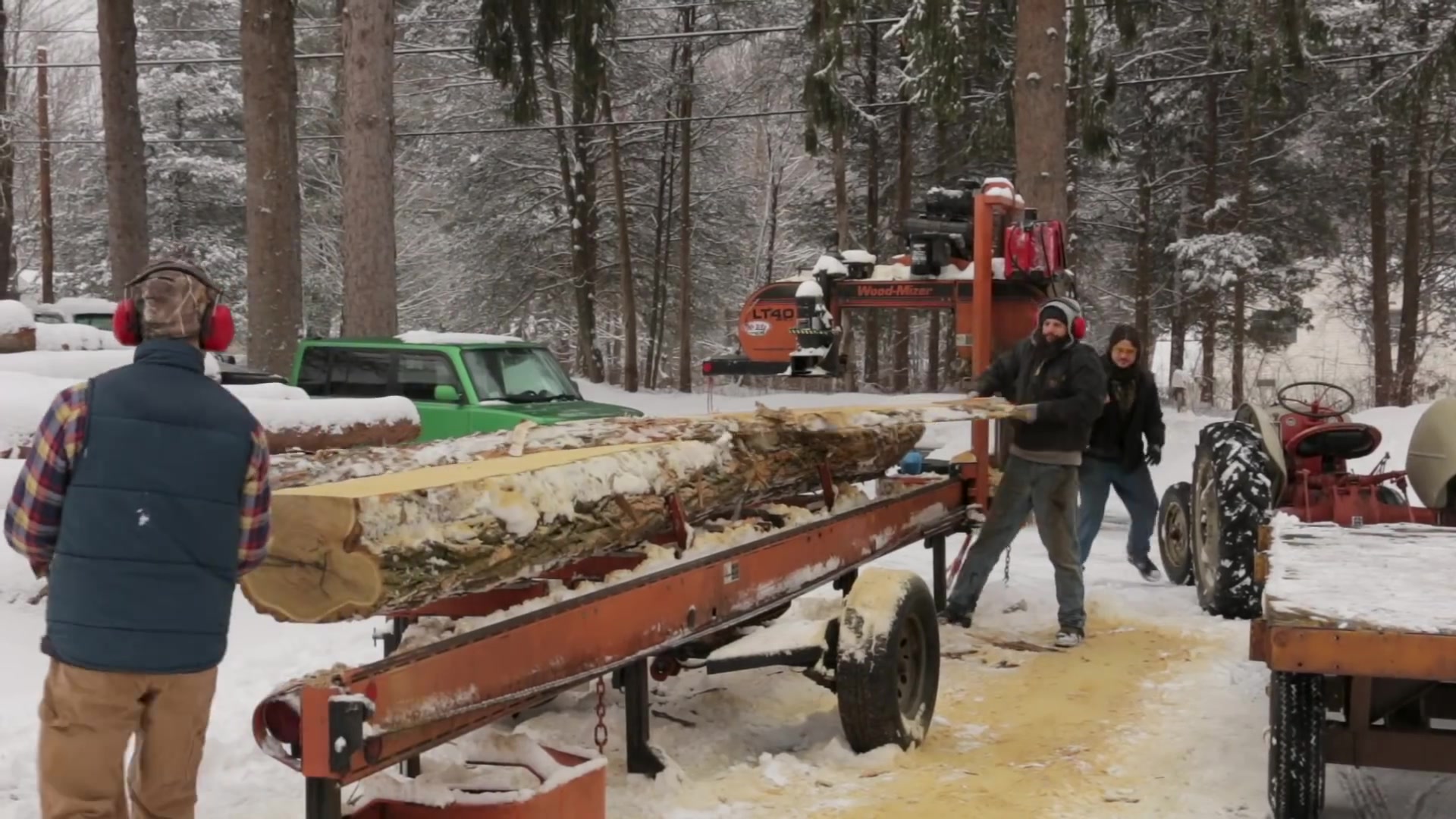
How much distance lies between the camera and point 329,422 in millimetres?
8422

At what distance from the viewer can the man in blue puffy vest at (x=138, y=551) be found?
3342mm

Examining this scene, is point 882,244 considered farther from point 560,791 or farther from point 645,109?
point 560,791

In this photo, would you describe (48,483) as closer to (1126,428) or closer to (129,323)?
(129,323)

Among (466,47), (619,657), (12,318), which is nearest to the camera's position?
(619,657)

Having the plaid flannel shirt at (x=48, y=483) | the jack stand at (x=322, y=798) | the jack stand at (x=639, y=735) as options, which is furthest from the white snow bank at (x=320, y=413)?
the jack stand at (x=322, y=798)

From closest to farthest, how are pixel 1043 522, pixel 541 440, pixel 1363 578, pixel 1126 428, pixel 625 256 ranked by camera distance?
pixel 1363 578 → pixel 541 440 → pixel 1043 522 → pixel 1126 428 → pixel 625 256

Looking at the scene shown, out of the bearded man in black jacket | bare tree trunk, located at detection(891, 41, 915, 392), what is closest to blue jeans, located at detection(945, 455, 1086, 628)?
the bearded man in black jacket

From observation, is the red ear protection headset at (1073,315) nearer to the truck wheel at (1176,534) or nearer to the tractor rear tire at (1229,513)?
the tractor rear tire at (1229,513)

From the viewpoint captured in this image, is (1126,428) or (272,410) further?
(1126,428)

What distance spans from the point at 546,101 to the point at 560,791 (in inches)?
1044

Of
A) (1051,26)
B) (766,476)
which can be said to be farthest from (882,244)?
(766,476)

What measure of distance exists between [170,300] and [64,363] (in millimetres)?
6432

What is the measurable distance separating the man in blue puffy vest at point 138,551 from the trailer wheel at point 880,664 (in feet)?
8.94

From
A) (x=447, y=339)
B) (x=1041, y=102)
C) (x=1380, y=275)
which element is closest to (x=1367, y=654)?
(x=1041, y=102)
